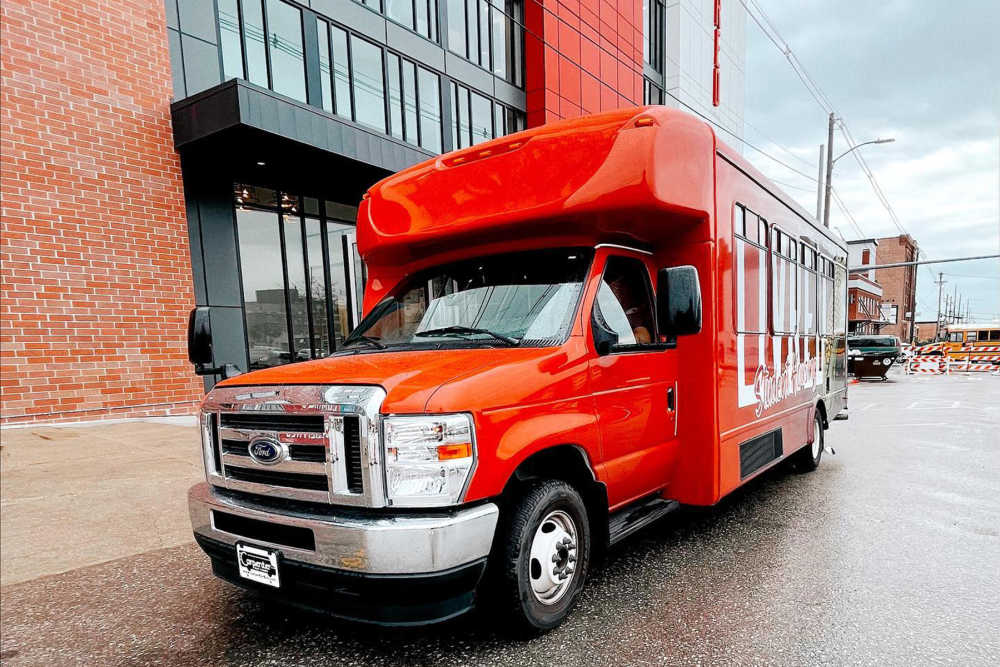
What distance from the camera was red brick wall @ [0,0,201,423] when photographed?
6.74 meters

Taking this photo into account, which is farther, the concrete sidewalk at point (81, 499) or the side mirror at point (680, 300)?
the concrete sidewalk at point (81, 499)

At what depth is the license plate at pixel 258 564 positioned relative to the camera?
2621 mm

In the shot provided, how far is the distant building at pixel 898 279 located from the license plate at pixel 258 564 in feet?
270

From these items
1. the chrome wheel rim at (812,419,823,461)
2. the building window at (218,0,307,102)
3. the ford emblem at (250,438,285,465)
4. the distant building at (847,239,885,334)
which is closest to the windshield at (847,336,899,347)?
the chrome wheel rim at (812,419,823,461)

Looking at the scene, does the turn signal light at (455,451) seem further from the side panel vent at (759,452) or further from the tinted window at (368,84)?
the tinted window at (368,84)

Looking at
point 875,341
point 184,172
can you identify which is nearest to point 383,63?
point 184,172

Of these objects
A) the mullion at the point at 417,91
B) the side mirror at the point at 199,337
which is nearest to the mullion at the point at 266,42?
the mullion at the point at 417,91

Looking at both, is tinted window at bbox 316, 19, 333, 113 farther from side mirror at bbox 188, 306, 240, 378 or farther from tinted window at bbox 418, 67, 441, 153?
side mirror at bbox 188, 306, 240, 378

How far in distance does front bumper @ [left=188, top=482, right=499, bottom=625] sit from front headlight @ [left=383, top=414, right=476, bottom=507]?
0.31 ft

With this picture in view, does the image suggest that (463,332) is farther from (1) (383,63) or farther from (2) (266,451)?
(1) (383,63)

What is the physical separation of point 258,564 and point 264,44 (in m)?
11.1

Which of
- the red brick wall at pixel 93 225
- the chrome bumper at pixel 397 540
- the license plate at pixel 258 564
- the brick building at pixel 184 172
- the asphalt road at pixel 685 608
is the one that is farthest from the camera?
the brick building at pixel 184 172

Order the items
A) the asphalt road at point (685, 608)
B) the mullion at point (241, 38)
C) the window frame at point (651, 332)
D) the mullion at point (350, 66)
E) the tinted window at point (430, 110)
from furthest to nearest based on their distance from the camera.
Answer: the tinted window at point (430, 110) < the mullion at point (350, 66) < the mullion at point (241, 38) < the window frame at point (651, 332) < the asphalt road at point (685, 608)

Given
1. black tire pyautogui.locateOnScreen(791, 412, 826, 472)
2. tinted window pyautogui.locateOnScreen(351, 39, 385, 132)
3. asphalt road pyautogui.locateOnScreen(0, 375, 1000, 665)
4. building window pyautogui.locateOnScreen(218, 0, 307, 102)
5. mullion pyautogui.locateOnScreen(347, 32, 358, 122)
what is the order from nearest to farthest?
asphalt road pyautogui.locateOnScreen(0, 375, 1000, 665) < black tire pyautogui.locateOnScreen(791, 412, 826, 472) < building window pyautogui.locateOnScreen(218, 0, 307, 102) < mullion pyautogui.locateOnScreen(347, 32, 358, 122) < tinted window pyautogui.locateOnScreen(351, 39, 385, 132)
